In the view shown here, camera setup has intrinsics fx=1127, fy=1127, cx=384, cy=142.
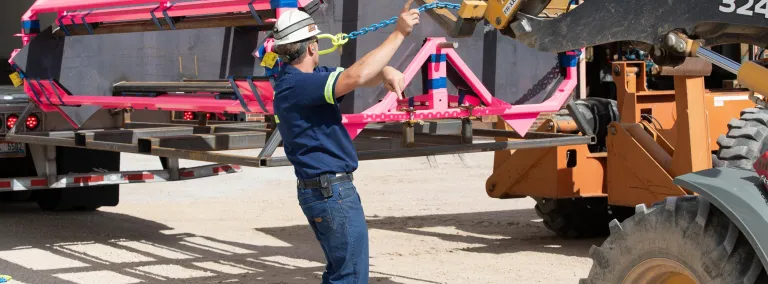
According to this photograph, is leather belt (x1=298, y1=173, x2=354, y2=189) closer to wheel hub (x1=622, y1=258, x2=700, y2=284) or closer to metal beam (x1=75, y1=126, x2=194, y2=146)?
wheel hub (x1=622, y1=258, x2=700, y2=284)

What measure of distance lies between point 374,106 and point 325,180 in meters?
1.65

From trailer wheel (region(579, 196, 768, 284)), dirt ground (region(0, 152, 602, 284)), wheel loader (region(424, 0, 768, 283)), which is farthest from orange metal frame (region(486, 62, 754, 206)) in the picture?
trailer wheel (region(579, 196, 768, 284))

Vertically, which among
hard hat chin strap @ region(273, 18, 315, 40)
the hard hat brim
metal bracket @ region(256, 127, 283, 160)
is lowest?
metal bracket @ region(256, 127, 283, 160)

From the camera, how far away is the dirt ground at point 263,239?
7793mm

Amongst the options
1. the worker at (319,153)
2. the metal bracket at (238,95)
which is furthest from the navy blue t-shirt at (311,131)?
the metal bracket at (238,95)

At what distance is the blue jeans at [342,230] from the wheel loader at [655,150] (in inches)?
39.1

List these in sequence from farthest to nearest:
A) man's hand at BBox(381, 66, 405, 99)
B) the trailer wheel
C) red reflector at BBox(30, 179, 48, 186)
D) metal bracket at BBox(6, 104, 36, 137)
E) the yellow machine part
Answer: red reflector at BBox(30, 179, 48, 186)
metal bracket at BBox(6, 104, 36, 137)
the yellow machine part
man's hand at BBox(381, 66, 405, 99)
the trailer wheel

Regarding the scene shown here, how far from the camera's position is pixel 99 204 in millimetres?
10711

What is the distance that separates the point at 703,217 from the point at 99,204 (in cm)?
755

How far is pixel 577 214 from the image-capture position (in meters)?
9.30

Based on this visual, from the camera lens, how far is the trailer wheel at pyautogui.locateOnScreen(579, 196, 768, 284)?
4.16m

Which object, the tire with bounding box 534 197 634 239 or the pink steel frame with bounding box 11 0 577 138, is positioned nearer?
the pink steel frame with bounding box 11 0 577 138

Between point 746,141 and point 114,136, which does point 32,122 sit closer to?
point 114,136

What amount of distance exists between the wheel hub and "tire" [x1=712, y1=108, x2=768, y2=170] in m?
2.02
